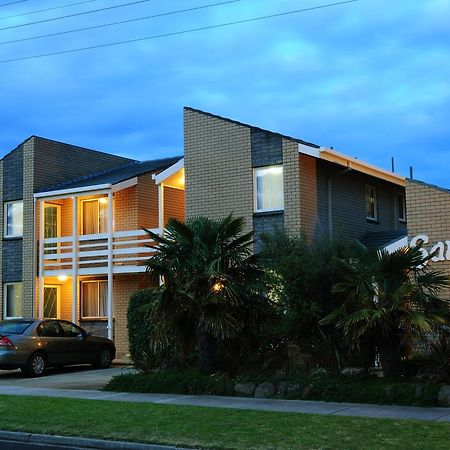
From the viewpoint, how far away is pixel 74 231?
79.8 feet

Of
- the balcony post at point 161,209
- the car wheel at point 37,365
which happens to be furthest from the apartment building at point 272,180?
the car wheel at point 37,365

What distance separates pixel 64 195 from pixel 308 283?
13299 millimetres

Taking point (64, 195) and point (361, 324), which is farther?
point (64, 195)

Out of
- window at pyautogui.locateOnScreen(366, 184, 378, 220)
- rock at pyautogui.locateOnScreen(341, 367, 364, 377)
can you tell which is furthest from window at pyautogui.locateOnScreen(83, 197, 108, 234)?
rock at pyautogui.locateOnScreen(341, 367, 364, 377)

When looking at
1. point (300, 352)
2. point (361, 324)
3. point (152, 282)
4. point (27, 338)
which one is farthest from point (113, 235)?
point (361, 324)

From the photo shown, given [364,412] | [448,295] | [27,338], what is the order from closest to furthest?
1. [364,412]
2. [448,295]
3. [27,338]

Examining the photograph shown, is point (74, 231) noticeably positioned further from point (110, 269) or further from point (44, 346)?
point (44, 346)

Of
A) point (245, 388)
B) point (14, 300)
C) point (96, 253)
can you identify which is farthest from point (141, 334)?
point (14, 300)

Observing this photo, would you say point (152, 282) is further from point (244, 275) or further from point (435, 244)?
point (435, 244)

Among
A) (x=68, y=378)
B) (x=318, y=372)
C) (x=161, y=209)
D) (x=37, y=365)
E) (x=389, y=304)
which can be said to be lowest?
(x=68, y=378)

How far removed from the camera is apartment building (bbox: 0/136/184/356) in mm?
23906

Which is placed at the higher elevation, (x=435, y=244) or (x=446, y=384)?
(x=435, y=244)

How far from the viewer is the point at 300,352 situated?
1412cm

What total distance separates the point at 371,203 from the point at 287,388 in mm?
11363
